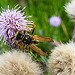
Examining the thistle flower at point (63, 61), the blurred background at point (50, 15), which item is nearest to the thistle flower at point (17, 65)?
the thistle flower at point (63, 61)

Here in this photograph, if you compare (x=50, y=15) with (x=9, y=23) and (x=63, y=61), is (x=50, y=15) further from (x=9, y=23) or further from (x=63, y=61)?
(x=63, y=61)

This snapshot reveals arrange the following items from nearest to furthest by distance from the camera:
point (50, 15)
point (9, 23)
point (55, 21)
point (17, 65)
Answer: point (17, 65) < point (9, 23) < point (55, 21) < point (50, 15)

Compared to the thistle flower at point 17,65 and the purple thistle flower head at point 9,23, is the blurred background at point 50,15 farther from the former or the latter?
the thistle flower at point 17,65

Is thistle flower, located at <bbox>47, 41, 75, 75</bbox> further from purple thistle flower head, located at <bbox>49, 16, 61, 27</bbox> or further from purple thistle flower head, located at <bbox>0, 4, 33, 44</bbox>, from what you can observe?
purple thistle flower head, located at <bbox>49, 16, 61, 27</bbox>

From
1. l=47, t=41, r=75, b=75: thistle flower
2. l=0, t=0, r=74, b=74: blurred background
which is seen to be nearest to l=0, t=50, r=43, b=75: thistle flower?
l=47, t=41, r=75, b=75: thistle flower

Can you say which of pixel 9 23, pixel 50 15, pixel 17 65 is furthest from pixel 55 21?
pixel 17 65

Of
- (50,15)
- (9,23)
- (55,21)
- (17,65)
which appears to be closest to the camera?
(17,65)
